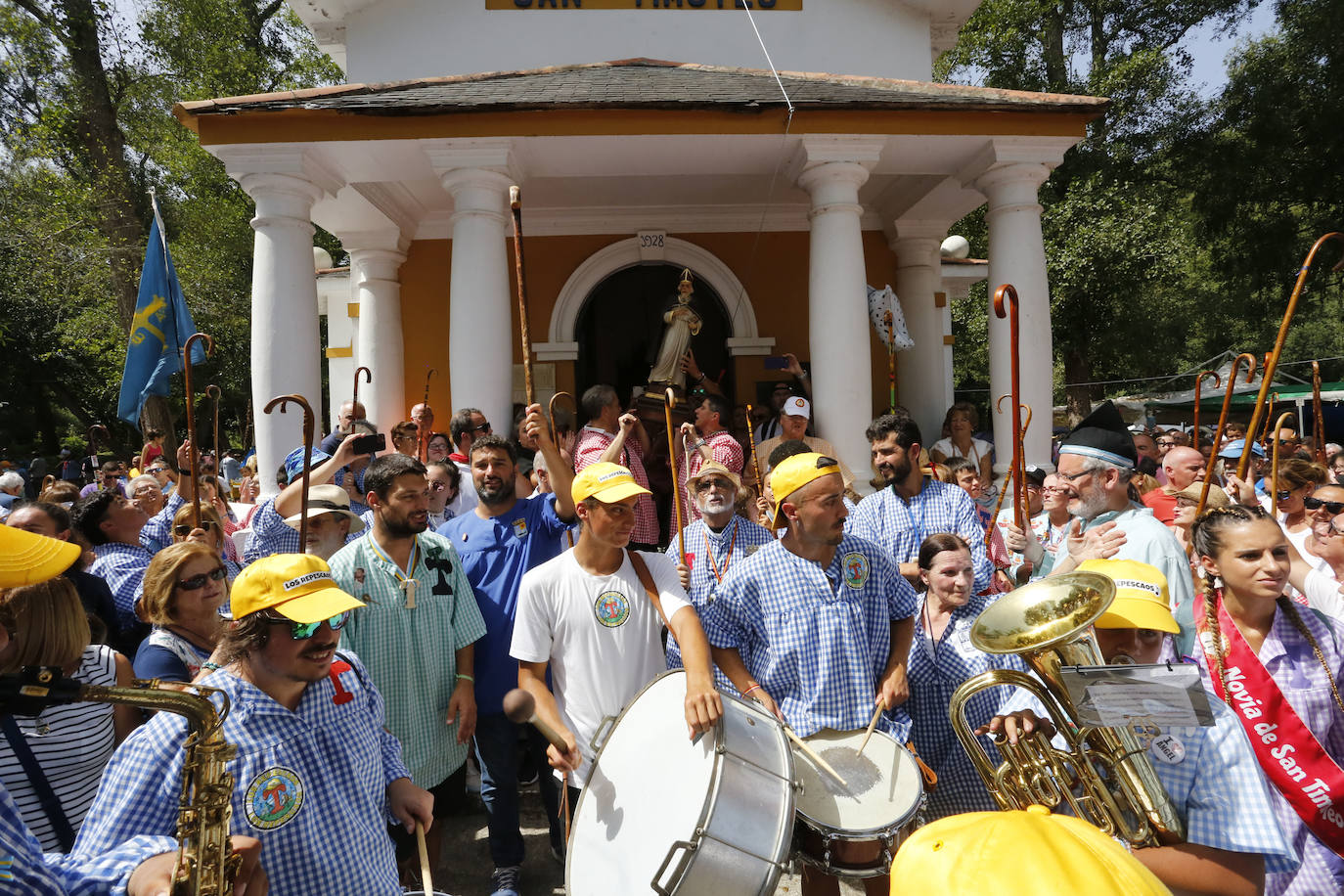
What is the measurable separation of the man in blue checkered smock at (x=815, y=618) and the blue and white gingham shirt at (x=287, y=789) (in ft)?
4.75

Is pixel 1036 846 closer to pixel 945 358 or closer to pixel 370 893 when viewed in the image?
pixel 370 893

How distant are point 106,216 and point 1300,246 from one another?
27252mm

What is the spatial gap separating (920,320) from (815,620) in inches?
405

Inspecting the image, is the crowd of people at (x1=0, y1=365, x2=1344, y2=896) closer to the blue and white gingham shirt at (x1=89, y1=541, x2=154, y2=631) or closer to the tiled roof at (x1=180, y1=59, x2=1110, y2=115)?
the blue and white gingham shirt at (x1=89, y1=541, x2=154, y2=631)

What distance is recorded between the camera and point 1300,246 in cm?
1917

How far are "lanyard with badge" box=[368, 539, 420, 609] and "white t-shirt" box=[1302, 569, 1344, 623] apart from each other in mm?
3934

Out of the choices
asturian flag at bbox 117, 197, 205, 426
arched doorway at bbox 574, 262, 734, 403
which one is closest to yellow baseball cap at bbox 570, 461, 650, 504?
asturian flag at bbox 117, 197, 205, 426

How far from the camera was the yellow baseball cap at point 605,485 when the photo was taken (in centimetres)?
329

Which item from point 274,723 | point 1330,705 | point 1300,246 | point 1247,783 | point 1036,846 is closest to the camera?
point 1036,846

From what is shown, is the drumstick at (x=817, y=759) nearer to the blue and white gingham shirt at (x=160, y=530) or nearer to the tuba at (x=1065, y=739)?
the tuba at (x=1065, y=739)

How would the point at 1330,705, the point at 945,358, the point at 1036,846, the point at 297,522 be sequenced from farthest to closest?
1. the point at 945,358
2. the point at 297,522
3. the point at 1330,705
4. the point at 1036,846

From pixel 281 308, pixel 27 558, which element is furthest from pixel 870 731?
pixel 281 308

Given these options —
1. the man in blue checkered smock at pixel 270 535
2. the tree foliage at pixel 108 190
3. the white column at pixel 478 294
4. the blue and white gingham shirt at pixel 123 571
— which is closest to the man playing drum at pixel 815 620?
the man in blue checkered smock at pixel 270 535

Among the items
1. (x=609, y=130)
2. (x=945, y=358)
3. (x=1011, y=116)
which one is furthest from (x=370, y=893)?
(x=945, y=358)
